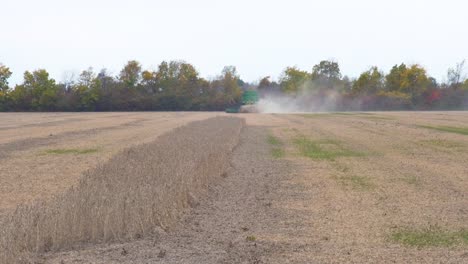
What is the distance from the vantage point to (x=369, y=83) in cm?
11356

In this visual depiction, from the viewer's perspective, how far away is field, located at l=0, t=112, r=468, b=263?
Result: 9.08 m

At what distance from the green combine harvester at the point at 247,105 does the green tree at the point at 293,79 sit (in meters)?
46.3

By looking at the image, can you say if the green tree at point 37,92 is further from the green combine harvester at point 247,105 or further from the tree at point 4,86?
the green combine harvester at point 247,105

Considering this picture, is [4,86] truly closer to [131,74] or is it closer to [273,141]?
[131,74]

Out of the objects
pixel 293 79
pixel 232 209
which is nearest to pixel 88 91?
pixel 293 79

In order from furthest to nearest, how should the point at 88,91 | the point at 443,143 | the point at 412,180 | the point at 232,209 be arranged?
1. the point at 88,91
2. the point at 443,143
3. the point at 412,180
4. the point at 232,209

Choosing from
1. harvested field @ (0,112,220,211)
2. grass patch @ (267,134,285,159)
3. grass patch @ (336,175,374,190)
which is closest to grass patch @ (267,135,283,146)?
grass patch @ (267,134,285,159)

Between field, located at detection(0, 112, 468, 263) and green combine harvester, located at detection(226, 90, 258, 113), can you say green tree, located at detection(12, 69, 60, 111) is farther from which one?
field, located at detection(0, 112, 468, 263)

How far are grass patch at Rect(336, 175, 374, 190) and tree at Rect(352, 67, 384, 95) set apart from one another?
96154 millimetres

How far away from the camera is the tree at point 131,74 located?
111 metres

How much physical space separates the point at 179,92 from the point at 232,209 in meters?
93.3

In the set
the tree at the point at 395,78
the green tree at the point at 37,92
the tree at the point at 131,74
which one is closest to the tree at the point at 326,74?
the tree at the point at 395,78

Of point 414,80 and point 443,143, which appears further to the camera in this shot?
point 414,80

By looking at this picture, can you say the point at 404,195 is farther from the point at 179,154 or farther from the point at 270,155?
the point at 270,155
